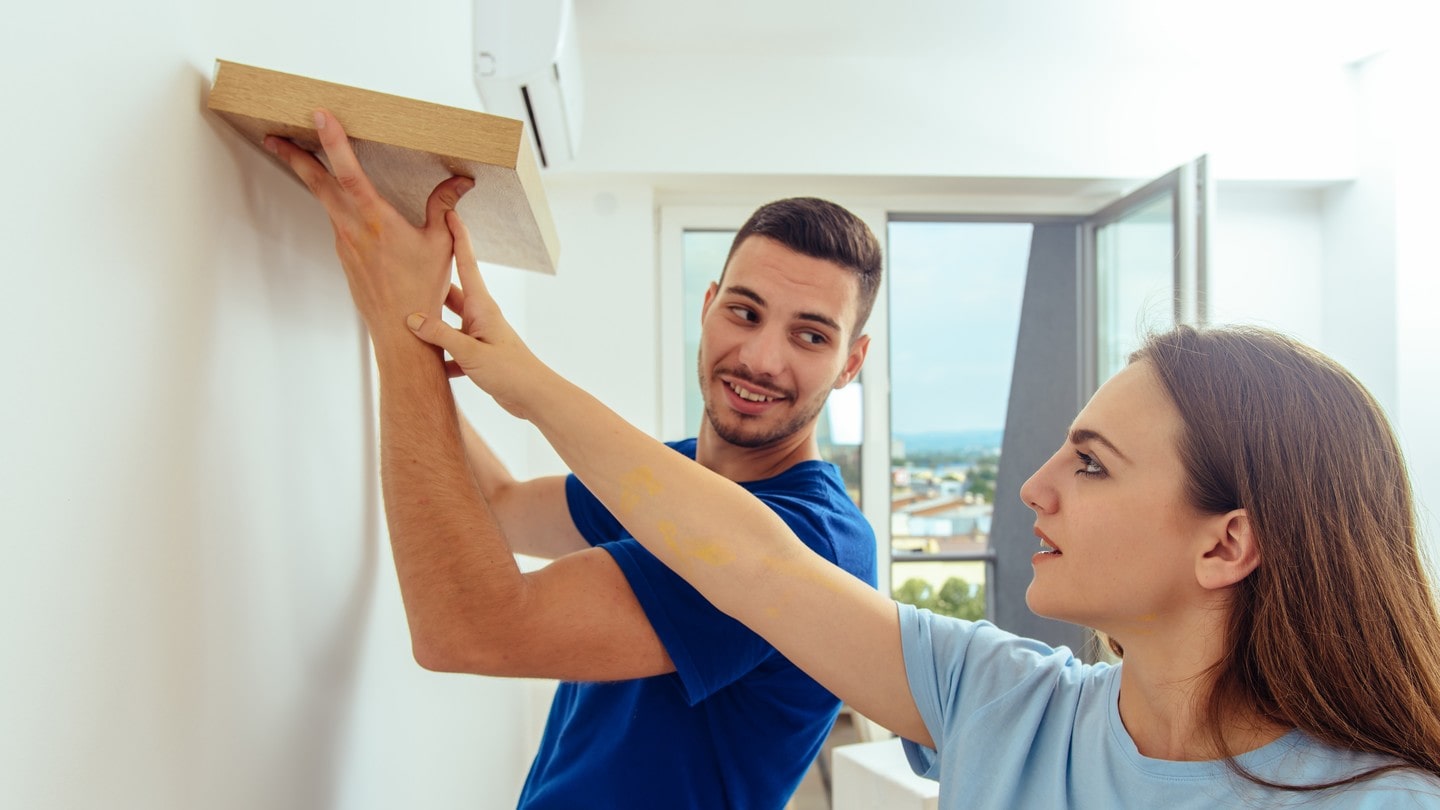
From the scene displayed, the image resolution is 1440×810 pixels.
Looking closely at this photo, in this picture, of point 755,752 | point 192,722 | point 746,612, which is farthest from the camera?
point 755,752

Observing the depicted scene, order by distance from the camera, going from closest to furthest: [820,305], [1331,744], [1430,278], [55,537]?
[55,537] < [1331,744] < [820,305] < [1430,278]

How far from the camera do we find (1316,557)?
30.8 inches

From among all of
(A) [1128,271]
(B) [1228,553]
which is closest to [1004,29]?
(A) [1128,271]

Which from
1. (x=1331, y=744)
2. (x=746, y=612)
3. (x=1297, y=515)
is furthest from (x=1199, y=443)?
(x=746, y=612)

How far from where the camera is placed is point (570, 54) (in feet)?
7.84

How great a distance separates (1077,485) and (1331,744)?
0.29 m

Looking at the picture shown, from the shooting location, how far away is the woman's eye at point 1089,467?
→ 880 mm

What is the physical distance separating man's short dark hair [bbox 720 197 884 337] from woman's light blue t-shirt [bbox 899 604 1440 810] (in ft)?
1.52

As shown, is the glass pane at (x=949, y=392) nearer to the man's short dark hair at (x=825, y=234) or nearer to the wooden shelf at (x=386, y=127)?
the man's short dark hair at (x=825, y=234)

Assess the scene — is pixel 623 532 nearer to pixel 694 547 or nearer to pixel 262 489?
pixel 694 547

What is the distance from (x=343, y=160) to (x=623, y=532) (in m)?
0.71

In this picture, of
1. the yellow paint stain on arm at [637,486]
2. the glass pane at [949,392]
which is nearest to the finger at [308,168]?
the yellow paint stain on arm at [637,486]

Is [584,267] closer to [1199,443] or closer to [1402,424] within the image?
[1199,443]

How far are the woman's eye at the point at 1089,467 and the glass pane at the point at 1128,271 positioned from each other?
203 centimetres
